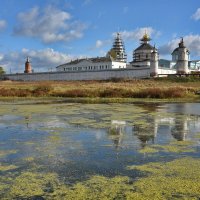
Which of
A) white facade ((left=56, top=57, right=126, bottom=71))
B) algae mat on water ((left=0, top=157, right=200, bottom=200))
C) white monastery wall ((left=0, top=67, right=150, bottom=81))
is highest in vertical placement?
white facade ((left=56, top=57, right=126, bottom=71))

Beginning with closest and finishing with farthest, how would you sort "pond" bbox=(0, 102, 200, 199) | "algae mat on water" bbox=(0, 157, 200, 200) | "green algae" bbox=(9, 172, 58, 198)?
"algae mat on water" bbox=(0, 157, 200, 200), "green algae" bbox=(9, 172, 58, 198), "pond" bbox=(0, 102, 200, 199)

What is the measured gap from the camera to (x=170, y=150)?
29.9 feet

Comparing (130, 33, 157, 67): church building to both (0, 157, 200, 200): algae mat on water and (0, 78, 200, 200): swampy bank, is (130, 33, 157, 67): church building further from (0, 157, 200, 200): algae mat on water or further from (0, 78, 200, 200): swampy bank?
(0, 157, 200, 200): algae mat on water

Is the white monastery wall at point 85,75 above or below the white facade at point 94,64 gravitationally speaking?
below

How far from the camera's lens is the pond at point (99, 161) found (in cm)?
604

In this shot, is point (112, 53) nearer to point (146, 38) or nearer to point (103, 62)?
point (146, 38)

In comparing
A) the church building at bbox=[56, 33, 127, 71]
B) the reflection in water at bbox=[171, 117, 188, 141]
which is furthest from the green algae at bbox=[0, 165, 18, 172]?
the church building at bbox=[56, 33, 127, 71]

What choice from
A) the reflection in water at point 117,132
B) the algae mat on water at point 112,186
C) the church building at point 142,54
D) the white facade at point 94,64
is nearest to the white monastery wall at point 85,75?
the white facade at point 94,64

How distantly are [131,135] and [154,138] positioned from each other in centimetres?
83

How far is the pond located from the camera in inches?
238

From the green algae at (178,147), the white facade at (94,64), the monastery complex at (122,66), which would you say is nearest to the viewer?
the green algae at (178,147)

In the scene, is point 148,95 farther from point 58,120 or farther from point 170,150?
point 170,150

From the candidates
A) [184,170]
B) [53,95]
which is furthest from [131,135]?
[53,95]

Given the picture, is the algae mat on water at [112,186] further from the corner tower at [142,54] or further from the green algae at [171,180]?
the corner tower at [142,54]
